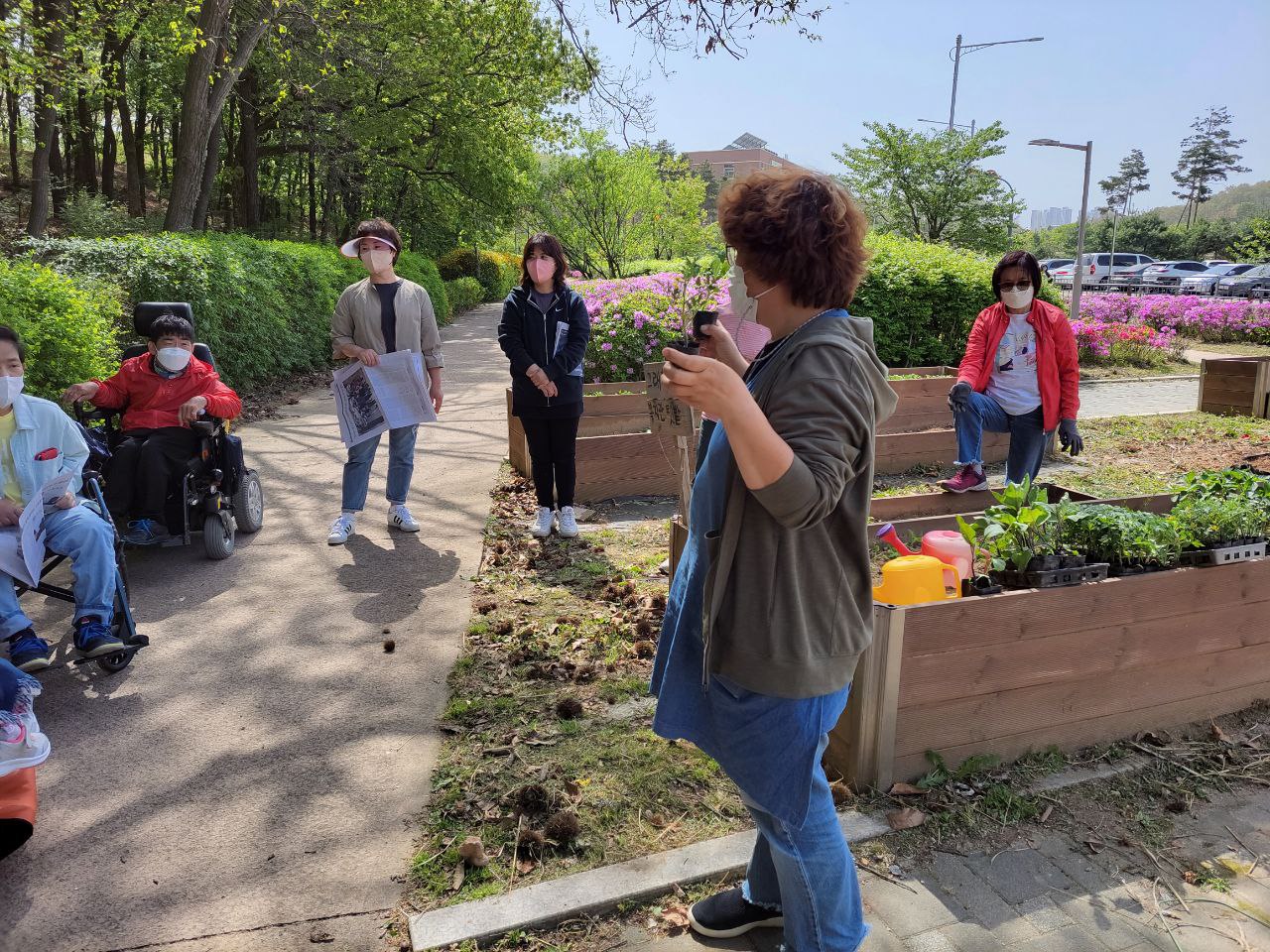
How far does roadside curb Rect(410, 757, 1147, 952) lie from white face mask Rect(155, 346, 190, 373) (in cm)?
402

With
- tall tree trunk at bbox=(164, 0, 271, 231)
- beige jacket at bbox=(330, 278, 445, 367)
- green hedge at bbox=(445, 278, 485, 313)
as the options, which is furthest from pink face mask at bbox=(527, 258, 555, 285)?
green hedge at bbox=(445, 278, 485, 313)

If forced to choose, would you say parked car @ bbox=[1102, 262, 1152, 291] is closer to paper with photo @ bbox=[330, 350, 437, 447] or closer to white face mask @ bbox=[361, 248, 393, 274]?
paper with photo @ bbox=[330, 350, 437, 447]

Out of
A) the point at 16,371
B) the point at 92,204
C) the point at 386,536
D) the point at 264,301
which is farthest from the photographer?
the point at 92,204

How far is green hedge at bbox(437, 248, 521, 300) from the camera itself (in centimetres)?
3531

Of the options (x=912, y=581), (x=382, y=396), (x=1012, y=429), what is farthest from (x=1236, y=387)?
(x=382, y=396)

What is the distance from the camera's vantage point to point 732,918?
2439 mm

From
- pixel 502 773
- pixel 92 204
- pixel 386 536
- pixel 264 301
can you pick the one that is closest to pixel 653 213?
pixel 92 204

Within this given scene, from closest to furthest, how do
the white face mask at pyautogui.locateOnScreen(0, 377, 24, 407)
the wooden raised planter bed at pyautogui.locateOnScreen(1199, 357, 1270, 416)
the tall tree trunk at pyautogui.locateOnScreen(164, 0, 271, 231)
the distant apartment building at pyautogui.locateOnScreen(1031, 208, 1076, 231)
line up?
the white face mask at pyautogui.locateOnScreen(0, 377, 24, 407) < the wooden raised planter bed at pyautogui.locateOnScreen(1199, 357, 1270, 416) < the tall tree trunk at pyautogui.locateOnScreen(164, 0, 271, 231) < the distant apartment building at pyautogui.locateOnScreen(1031, 208, 1076, 231)

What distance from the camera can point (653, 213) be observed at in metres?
31.3

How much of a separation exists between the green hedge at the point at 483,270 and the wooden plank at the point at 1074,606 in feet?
106

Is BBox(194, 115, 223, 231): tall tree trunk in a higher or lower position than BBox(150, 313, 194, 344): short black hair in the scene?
higher

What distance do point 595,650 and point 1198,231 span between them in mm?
69902

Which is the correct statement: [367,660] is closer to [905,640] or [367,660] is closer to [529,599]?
[529,599]

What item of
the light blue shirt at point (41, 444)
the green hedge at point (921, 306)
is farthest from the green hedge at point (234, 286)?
the green hedge at point (921, 306)
